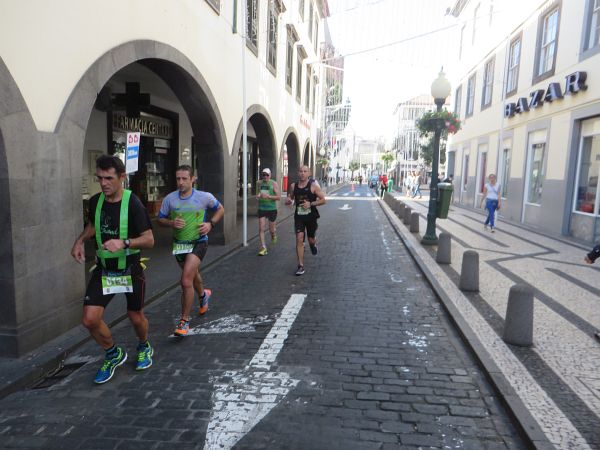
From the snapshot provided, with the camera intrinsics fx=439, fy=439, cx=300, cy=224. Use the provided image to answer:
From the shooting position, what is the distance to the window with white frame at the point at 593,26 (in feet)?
37.2

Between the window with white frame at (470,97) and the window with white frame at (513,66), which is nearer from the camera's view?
the window with white frame at (513,66)

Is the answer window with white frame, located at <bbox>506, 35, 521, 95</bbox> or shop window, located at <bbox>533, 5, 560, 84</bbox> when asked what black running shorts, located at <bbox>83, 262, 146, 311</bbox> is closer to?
shop window, located at <bbox>533, 5, 560, 84</bbox>

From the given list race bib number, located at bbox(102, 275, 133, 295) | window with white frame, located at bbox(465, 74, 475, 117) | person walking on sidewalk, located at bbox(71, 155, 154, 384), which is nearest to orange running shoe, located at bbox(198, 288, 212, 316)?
person walking on sidewalk, located at bbox(71, 155, 154, 384)

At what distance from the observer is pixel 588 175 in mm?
11844

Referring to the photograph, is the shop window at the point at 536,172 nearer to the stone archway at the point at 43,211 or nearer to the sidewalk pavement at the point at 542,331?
the sidewalk pavement at the point at 542,331

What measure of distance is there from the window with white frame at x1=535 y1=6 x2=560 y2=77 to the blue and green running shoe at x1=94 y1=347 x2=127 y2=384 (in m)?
14.8

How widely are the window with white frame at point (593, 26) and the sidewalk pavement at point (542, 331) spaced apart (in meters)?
5.46

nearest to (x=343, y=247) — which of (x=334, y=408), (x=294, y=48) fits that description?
(x=334, y=408)

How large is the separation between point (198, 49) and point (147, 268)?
472 centimetres

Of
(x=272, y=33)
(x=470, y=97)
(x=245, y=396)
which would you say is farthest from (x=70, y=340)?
(x=470, y=97)

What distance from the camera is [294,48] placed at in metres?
20.8

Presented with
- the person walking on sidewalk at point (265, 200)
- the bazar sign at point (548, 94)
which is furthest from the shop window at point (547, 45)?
the person walking on sidewalk at point (265, 200)

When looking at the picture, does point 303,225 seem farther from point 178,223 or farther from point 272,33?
point 272,33

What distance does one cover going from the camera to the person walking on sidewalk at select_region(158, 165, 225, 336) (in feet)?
15.8
